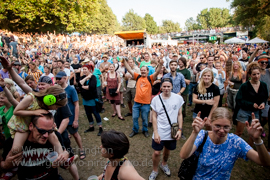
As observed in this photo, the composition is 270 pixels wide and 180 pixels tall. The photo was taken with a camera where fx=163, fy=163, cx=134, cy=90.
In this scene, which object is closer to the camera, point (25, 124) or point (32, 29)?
point (25, 124)

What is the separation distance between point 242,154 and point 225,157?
167mm

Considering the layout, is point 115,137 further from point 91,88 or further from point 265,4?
point 265,4

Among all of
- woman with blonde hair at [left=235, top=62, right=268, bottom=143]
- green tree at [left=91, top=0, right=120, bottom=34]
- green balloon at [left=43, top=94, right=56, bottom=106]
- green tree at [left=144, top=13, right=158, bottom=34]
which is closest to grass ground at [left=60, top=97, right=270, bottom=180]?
woman with blonde hair at [left=235, top=62, right=268, bottom=143]

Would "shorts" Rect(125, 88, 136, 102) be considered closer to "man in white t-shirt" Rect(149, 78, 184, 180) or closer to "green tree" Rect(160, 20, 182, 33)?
"man in white t-shirt" Rect(149, 78, 184, 180)

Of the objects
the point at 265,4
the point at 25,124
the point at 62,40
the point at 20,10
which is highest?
the point at 20,10

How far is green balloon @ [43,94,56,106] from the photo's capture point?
67.8 inches

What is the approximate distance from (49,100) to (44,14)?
93.6 feet

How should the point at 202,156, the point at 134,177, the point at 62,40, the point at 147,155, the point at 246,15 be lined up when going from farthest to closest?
the point at 246,15
the point at 62,40
the point at 147,155
the point at 202,156
the point at 134,177

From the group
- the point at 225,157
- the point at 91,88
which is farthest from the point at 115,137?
the point at 91,88

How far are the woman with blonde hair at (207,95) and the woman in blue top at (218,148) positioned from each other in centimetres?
158

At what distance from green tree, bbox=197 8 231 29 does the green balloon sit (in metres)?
93.7

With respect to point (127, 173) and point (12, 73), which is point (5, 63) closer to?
point (12, 73)

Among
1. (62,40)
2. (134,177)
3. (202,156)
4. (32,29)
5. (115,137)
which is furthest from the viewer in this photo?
(32,29)

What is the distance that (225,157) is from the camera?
1.75m
